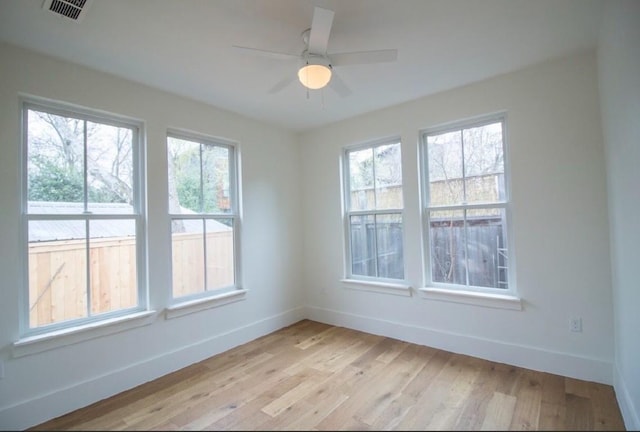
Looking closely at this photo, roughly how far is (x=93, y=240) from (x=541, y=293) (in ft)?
11.9

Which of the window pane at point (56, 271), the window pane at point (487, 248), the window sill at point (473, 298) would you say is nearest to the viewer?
the window pane at point (56, 271)

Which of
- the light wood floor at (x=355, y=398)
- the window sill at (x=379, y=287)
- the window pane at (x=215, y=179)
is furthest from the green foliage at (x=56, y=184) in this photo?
the window sill at (x=379, y=287)

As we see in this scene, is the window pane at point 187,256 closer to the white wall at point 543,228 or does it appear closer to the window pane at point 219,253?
the window pane at point 219,253

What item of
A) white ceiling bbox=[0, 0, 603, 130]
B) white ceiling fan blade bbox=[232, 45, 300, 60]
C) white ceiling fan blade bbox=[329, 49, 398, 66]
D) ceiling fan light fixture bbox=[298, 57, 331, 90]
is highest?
white ceiling bbox=[0, 0, 603, 130]

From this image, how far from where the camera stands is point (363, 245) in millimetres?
3740

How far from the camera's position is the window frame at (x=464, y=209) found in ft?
8.93

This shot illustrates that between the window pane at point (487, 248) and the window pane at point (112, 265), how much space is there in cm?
305

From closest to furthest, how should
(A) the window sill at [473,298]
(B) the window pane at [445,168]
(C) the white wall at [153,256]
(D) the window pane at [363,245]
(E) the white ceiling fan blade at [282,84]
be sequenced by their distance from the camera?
(C) the white wall at [153,256] → (E) the white ceiling fan blade at [282,84] → (A) the window sill at [473,298] → (B) the window pane at [445,168] → (D) the window pane at [363,245]

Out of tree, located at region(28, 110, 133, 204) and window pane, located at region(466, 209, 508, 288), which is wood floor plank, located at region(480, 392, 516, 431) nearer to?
window pane, located at region(466, 209, 508, 288)

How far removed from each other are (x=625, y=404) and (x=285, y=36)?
10.4ft

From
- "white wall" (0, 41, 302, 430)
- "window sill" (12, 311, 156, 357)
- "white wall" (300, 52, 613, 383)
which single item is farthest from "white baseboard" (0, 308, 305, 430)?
"white wall" (300, 52, 613, 383)

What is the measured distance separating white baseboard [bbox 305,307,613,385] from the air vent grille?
11.5 feet

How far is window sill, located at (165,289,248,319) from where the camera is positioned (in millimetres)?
2799

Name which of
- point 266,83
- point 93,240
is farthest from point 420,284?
point 93,240
